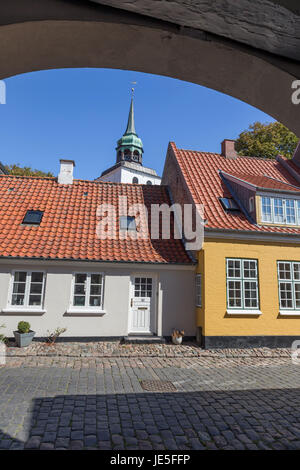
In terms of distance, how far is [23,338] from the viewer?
32.6 feet

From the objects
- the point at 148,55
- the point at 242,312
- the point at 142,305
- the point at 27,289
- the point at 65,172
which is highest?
the point at 65,172

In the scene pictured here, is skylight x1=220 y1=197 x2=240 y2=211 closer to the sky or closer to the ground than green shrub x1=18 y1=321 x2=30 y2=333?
closer to the sky

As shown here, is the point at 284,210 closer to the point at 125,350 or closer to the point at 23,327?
the point at 125,350

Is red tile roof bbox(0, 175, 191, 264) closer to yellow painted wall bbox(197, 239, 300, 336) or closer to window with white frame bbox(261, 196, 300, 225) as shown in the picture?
yellow painted wall bbox(197, 239, 300, 336)

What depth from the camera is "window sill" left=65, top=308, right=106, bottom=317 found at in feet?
35.6

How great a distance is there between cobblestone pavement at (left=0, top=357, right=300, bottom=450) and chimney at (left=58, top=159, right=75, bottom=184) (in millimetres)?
9079

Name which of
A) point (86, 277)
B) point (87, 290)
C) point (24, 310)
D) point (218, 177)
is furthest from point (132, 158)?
point (24, 310)

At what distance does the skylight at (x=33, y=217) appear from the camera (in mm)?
12422

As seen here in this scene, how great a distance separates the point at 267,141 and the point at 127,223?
1688 cm

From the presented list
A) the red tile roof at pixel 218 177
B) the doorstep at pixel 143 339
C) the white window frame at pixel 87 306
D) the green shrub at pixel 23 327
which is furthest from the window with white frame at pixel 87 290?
the red tile roof at pixel 218 177

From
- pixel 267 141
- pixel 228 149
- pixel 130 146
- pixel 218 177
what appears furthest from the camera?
pixel 130 146

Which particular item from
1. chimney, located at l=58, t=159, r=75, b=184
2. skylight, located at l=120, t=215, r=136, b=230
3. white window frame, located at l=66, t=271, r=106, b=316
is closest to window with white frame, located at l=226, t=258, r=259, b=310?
skylight, located at l=120, t=215, r=136, b=230

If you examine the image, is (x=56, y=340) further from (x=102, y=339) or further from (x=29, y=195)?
(x=29, y=195)
